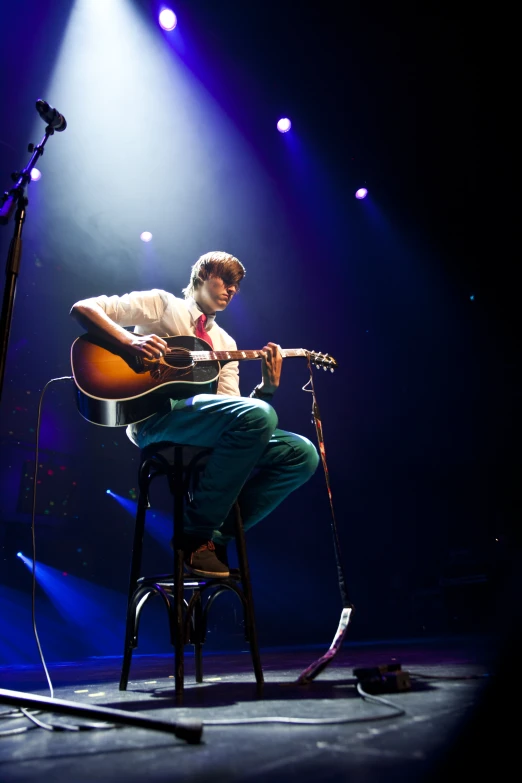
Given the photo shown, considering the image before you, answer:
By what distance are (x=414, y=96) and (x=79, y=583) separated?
22.6 feet

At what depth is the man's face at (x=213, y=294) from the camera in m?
2.65

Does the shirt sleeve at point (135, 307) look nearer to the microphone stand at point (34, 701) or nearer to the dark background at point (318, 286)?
the microphone stand at point (34, 701)

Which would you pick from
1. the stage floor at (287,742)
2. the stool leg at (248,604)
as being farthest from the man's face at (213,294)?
the stage floor at (287,742)

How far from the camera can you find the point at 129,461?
6.96 m

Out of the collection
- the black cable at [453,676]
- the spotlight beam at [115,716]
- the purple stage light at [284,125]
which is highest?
the purple stage light at [284,125]

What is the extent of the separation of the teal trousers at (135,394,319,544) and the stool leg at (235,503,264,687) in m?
0.09

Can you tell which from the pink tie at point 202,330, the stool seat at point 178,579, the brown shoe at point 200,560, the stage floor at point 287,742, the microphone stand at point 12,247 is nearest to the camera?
the stage floor at point 287,742

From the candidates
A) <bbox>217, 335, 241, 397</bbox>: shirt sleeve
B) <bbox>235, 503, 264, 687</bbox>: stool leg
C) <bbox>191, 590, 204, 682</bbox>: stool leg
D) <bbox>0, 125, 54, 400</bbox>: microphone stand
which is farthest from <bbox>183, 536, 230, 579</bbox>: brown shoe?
<bbox>0, 125, 54, 400</bbox>: microphone stand

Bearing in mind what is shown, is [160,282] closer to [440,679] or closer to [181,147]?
[181,147]

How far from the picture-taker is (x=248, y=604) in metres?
1.96

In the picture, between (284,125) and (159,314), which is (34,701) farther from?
(284,125)

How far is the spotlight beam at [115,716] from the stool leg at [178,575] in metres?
0.55

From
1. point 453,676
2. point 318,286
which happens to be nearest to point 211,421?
point 453,676

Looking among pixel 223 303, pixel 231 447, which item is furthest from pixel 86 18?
pixel 231 447
